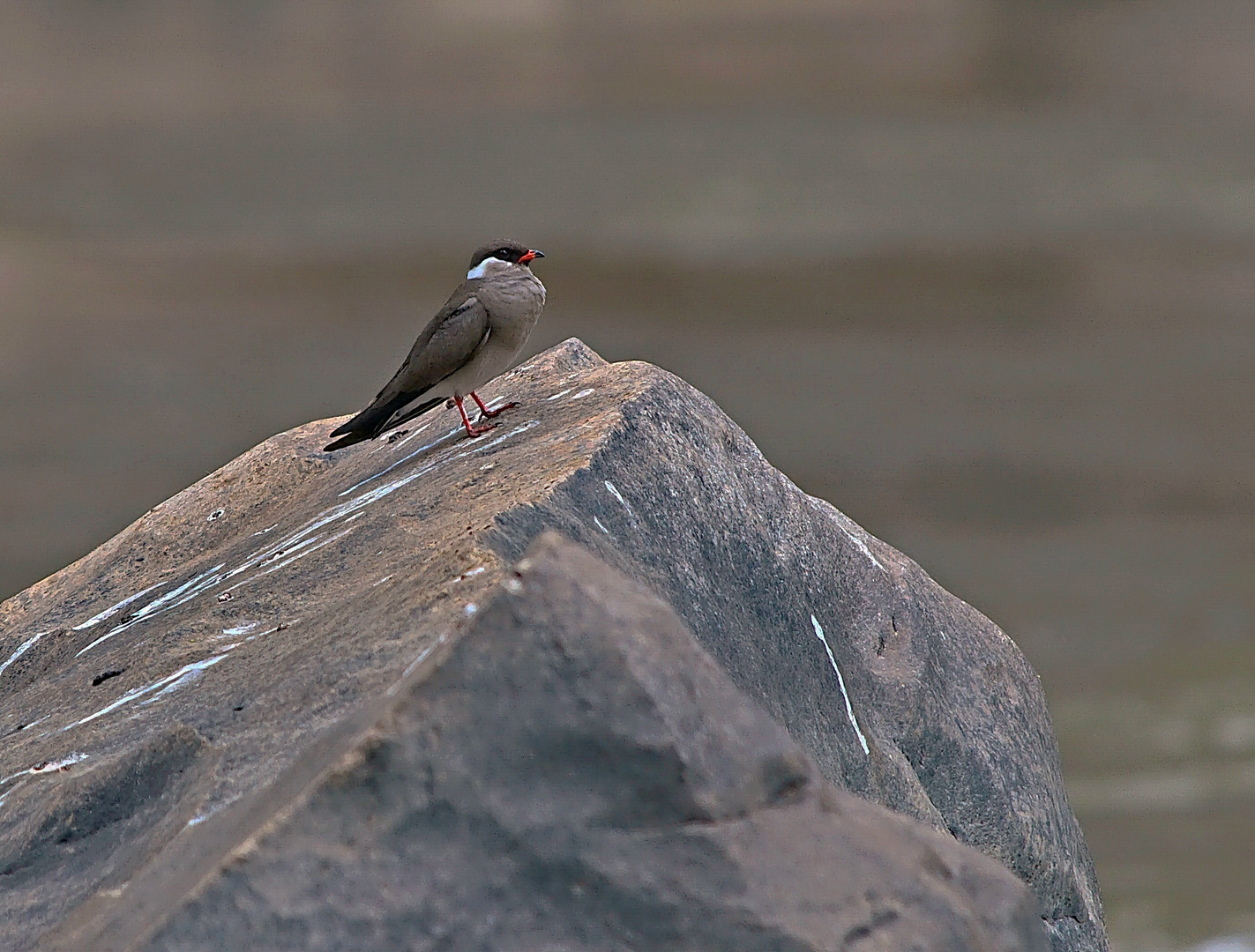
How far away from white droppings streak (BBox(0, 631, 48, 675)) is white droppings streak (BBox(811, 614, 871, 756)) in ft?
10.5

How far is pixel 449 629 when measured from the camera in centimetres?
313

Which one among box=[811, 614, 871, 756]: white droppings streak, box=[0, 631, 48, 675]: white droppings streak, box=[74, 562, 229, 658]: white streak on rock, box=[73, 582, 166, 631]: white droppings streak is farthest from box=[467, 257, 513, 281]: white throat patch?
box=[0, 631, 48, 675]: white droppings streak

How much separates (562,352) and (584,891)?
4.05 meters

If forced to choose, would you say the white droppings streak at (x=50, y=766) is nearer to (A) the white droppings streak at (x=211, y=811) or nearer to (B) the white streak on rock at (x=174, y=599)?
(A) the white droppings streak at (x=211, y=811)

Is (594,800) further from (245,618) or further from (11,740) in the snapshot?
A: (11,740)

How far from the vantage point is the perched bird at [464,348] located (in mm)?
5340

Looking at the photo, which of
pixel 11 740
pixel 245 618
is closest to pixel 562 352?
pixel 245 618

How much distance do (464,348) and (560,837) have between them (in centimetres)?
337

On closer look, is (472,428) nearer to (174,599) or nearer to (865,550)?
(174,599)

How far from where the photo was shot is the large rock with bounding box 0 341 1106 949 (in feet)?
10.3

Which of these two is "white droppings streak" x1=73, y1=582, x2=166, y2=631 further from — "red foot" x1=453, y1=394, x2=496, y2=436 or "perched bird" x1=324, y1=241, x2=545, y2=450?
"red foot" x1=453, y1=394, x2=496, y2=436

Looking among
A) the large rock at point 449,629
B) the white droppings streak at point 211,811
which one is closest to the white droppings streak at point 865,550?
the large rock at point 449,629

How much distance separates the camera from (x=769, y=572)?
446 centimetres

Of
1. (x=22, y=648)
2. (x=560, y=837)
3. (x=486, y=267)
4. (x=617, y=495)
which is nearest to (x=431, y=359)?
(x=486, y=267)
